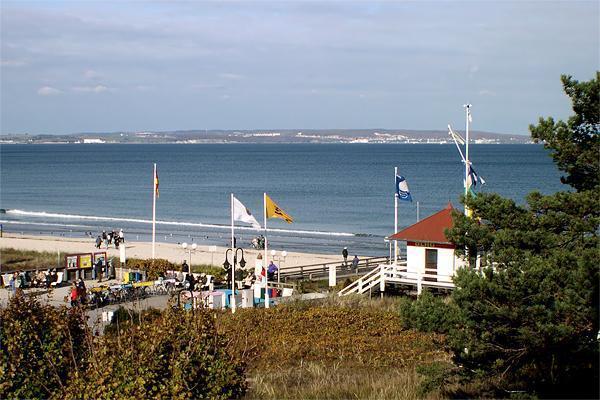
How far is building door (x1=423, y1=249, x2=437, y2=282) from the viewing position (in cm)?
2595

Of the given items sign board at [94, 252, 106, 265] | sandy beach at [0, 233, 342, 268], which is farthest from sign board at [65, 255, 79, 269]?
sandy beach at [0, 233, 342, 268]

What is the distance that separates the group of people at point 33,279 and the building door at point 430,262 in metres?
12.5

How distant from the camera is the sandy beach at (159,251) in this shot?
4057 centimetres

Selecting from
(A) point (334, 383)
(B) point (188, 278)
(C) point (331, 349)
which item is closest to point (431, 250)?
(B) point (188, 278)

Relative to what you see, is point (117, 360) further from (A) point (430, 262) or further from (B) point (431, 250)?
(A) point (430, 262)

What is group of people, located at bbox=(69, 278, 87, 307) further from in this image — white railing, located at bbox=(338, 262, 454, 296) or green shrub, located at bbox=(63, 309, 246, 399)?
white railing, located at bbox=(338, 262, 454, 296)

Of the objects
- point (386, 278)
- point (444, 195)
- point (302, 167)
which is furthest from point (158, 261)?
point (302, 167)

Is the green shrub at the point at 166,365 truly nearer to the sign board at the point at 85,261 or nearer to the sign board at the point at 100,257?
the sign board at the point at 85,261

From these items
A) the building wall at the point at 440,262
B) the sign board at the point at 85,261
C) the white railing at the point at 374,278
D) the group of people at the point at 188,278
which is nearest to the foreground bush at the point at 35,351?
the building wall at the point at 440,262

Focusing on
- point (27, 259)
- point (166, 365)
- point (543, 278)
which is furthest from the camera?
point (27, 259)

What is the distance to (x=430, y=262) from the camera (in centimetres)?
2622

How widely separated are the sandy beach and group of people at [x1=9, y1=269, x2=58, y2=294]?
895cm

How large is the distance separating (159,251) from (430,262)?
69.8 feet

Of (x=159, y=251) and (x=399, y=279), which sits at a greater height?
(x=159, y=251)
